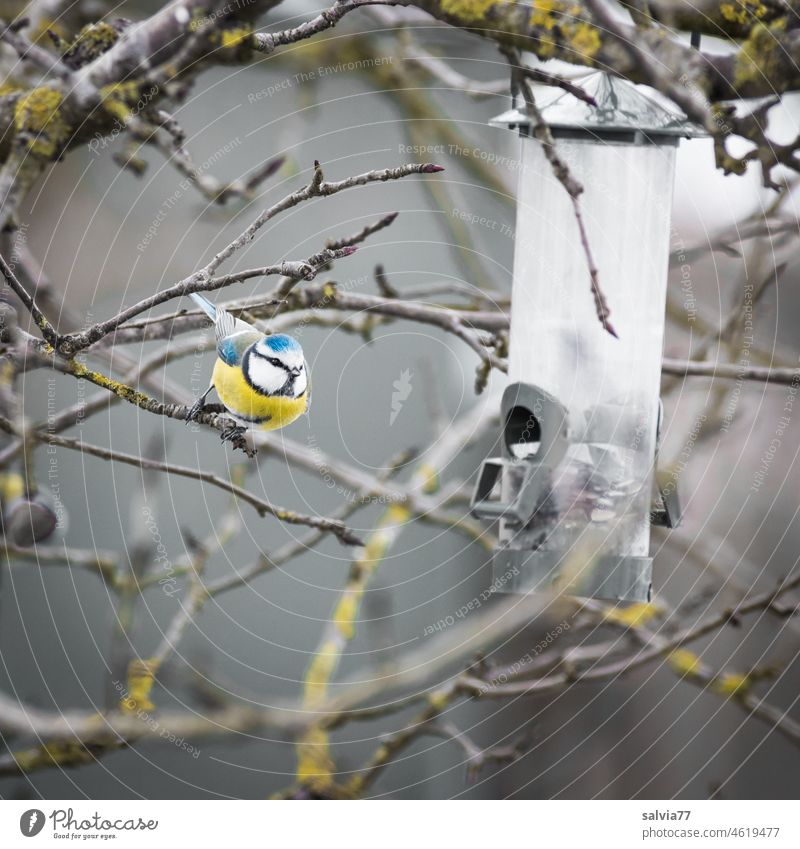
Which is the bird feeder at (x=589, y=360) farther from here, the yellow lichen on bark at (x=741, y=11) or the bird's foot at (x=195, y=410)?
the bird's foot at (x=195, y=410)

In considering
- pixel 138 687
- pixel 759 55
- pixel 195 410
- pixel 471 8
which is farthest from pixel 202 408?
pixel 759 55

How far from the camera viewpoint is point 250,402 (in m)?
0.74

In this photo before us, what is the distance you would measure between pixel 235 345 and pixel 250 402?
0.16 ft

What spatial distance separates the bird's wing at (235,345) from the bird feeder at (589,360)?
25cm

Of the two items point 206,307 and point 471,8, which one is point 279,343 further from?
point 471,8

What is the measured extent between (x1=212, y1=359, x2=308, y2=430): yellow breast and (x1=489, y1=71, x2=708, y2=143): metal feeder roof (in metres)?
0.32

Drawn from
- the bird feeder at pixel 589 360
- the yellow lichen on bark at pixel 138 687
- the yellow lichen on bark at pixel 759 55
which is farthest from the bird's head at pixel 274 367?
the yellow lichen on bark at pixel 759 55

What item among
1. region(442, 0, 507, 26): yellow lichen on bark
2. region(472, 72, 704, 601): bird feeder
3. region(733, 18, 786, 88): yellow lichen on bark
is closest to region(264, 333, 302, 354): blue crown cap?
region(472, 72, 704, 601): bird feeder

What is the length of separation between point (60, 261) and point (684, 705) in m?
0.84

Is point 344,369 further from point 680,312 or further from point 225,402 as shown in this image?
point 680,312

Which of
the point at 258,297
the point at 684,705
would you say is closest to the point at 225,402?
the point at 258,297

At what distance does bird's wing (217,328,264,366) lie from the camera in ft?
2.41

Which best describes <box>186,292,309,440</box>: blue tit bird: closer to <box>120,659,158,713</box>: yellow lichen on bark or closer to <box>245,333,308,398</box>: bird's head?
<box>245,333,308,398</box>: bird's head

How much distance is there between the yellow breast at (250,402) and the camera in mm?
734
